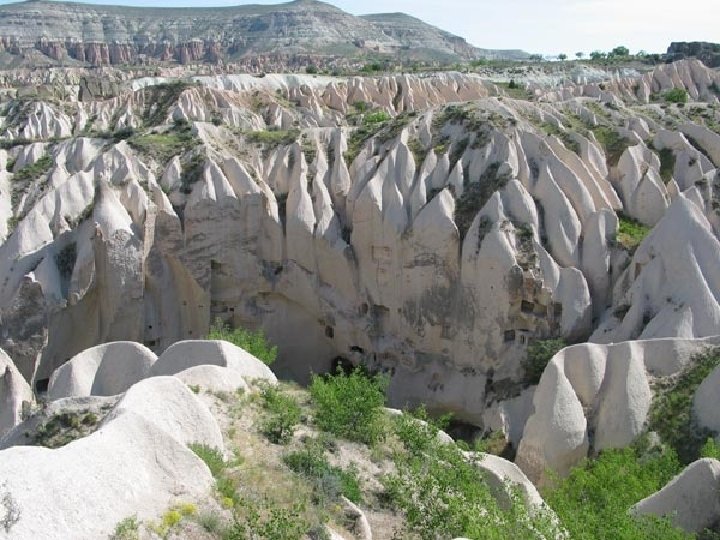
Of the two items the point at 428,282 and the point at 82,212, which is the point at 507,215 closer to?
the point at 428,282

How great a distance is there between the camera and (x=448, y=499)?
1071 centimetres

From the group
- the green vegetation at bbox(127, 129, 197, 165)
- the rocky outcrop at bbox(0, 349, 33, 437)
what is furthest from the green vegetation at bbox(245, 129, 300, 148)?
the rocky outcrop at bbox(0, 349, 33, 437)

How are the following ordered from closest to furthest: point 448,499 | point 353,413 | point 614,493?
point 448,499, point 614,493, point 353,413

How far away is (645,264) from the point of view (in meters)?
21.8

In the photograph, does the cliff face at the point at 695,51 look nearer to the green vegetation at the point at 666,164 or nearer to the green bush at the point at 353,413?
the green vegetation at the point at 666,164

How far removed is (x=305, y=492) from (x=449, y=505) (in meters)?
2.13

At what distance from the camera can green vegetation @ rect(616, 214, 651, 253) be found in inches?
942

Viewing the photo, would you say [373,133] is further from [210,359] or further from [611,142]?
[210,359]

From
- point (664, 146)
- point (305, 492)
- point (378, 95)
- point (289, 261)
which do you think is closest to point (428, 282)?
point (289, 261)

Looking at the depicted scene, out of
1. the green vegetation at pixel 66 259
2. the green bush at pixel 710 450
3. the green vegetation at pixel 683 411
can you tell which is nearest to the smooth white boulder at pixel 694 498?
the green bush at pixel 710 450

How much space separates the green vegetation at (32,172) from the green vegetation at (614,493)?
84.1 feet

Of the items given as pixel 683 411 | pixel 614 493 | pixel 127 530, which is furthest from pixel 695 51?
pixel 127 530

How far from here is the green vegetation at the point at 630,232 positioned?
942 inches

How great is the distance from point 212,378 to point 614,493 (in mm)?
7716
